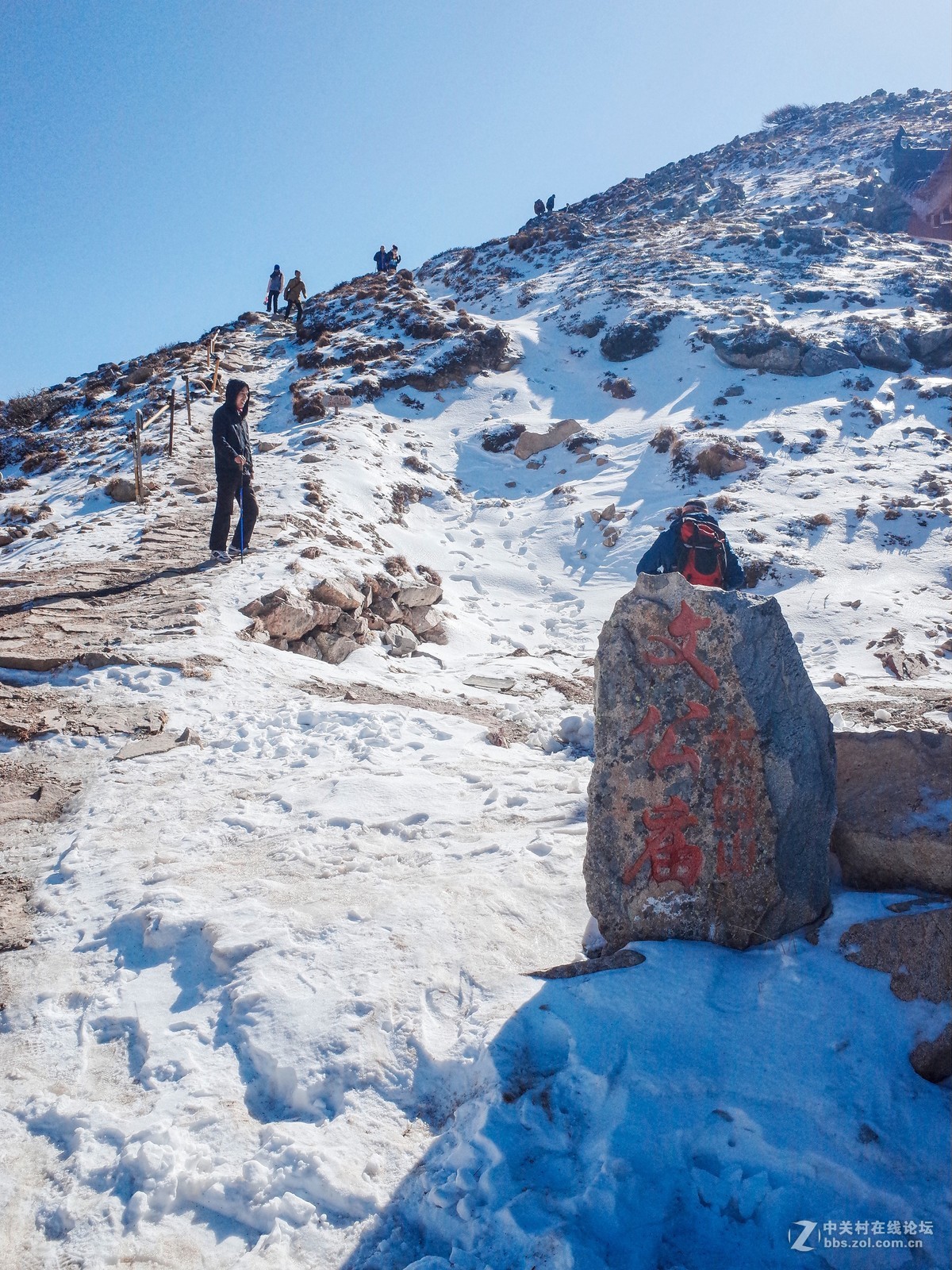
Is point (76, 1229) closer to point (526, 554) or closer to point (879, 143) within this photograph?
point (526, 554)

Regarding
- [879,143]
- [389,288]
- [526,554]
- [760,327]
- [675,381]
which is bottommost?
[526,554]

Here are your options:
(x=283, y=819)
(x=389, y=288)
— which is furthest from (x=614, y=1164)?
(x=389, y=288)

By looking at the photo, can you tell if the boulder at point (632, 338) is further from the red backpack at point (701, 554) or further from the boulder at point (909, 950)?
the boulder at point (909, 950)

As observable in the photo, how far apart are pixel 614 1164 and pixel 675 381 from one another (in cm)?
1957

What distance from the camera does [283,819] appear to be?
4.00m

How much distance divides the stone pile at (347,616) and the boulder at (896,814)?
4.91 meters

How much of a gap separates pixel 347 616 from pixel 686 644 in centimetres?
533

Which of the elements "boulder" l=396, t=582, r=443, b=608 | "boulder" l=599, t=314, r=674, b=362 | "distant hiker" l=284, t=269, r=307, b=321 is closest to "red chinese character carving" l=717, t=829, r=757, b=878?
"boulder" l=396, t=582, r=443, b=608

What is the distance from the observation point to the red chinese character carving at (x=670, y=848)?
9.46ft

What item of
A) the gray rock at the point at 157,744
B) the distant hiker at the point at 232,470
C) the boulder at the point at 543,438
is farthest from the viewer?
the boulder at the point at 543,438

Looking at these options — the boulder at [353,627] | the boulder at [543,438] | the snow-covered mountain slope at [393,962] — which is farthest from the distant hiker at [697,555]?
the boulder at [543,438]

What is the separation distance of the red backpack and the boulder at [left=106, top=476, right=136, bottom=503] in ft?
31.7

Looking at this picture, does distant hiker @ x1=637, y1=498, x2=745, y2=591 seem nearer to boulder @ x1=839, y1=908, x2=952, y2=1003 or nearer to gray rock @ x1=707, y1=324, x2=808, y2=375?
boulder @ x1=839, y1=908, x2=952, y2=1003

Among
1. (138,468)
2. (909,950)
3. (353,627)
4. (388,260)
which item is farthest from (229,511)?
(388,260)
